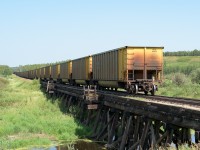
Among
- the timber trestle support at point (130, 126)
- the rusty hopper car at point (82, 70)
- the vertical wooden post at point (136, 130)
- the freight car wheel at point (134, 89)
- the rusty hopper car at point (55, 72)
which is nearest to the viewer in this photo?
the timber trestle support at point (130, 126)

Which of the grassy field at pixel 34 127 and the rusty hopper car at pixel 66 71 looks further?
the rusty hopper car at pixel 66 71

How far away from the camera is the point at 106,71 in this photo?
84.2 ft

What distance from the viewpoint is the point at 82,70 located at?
33.9m

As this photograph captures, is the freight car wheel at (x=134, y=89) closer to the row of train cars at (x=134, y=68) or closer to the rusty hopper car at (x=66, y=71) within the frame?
the row of train cars at (x=134, y=68)

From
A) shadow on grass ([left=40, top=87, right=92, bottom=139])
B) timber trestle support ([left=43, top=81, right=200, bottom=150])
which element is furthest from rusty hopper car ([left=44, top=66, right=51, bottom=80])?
timber trestle support ([left=43, top=81, right=200, bottom=150])

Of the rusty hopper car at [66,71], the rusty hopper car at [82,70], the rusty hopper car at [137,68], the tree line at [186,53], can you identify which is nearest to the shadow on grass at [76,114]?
the rusty hopper car at [82,70]

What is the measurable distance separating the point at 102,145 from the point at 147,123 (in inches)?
251

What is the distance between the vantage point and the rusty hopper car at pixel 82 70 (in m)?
31.5

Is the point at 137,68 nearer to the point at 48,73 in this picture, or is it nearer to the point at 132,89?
the point at 132,89

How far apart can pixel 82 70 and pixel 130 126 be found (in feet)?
59.2

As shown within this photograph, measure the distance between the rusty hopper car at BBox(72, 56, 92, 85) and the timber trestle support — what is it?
3.26 metres

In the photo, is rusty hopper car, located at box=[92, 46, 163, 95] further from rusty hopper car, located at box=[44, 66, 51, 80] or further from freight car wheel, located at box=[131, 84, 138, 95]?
rusty hopper car, located at box=[44, 66, 51, 80]

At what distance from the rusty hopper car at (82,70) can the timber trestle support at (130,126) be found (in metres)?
3.26

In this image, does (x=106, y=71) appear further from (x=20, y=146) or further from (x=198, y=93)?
(x=198, y=93)
